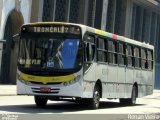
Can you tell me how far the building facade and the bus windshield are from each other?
Result: 53.2 feet

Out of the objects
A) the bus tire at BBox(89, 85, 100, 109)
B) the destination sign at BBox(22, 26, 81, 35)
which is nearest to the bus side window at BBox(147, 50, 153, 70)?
the bus tire at BBox(89, 85, 100, 109)

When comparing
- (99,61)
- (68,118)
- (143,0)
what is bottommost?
(68,118)

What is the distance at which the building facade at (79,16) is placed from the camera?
123 ft

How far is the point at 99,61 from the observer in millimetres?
20422

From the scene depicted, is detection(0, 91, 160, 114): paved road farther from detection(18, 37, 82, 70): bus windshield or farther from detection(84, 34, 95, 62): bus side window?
detection(84, 34, 95, 62): bus side window

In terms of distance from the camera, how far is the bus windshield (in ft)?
61.1

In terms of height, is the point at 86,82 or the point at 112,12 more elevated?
the point at 112,12

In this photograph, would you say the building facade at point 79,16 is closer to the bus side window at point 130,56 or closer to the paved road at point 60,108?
the bus side window at point 130,56

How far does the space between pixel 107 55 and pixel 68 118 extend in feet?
20.1

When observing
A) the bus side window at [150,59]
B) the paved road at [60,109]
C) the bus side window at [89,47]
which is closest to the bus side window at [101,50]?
the bus side window at [89,47]

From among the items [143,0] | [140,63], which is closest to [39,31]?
[140,63]

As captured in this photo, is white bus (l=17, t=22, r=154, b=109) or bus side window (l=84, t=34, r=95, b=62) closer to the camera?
white bus (l=17, t=22, r=154, b=109)

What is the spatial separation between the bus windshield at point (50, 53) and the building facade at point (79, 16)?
16.2 metres

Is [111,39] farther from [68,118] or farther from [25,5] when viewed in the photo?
[25,5]
